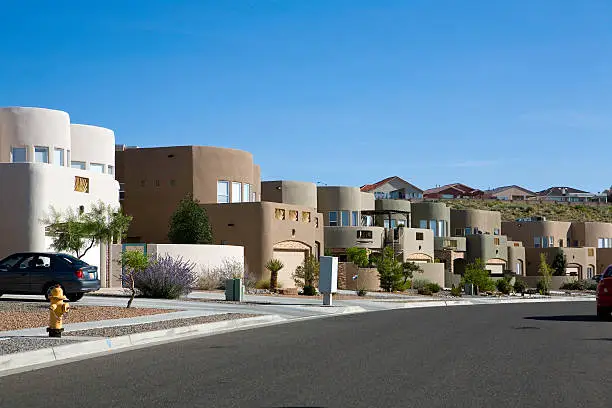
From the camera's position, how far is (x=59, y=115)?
138 feet

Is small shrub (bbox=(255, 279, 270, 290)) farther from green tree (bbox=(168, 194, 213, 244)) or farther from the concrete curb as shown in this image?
the concrete curb

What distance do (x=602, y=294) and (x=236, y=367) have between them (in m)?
16.0

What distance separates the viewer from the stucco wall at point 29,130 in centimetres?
4056

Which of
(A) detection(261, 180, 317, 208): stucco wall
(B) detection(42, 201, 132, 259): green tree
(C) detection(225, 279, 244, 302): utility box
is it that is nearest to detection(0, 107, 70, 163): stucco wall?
(B) detection(42, 201, 132, 259): green tree

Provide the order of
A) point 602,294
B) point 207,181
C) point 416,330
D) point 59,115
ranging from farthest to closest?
point 207,181 < point 59,115 < point 602,294 < point 416,330

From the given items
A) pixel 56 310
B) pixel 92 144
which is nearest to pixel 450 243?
pixel 92 144

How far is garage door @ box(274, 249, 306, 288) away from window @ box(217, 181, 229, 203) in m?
5.13

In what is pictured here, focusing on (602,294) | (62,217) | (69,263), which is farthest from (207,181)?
(602,294)

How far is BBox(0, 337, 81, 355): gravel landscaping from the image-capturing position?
14797mm

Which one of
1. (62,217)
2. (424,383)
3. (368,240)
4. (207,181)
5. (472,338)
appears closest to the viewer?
(424,383)

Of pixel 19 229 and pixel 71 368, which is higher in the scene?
pixel 19 229

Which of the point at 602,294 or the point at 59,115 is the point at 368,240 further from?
the point at 602,294

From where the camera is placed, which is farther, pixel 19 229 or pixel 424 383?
pixel 19 229

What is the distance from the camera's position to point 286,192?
6475 centimetres
